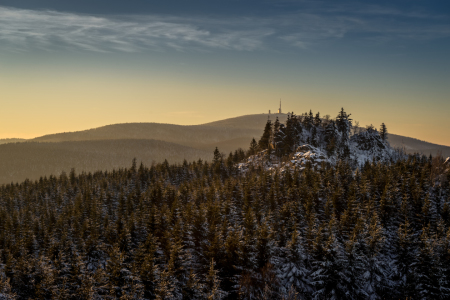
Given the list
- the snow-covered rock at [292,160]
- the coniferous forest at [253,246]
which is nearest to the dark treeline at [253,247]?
the coniferous forest at [253,246]

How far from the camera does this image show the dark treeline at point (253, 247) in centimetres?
4891

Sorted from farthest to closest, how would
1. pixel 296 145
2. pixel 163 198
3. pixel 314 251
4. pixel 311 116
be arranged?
pixel 311 116 → pixel 296 145 → pixel 163 198 → pixel 314 251

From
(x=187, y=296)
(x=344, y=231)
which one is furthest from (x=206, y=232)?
(x=344, y=231)

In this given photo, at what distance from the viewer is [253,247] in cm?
5581

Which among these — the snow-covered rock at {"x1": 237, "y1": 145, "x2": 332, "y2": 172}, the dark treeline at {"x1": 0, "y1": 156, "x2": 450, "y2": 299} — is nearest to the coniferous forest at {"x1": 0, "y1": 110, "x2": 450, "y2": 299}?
the dark treeline at {"x1": 0, "y1": 156, "x2": 450, "y2": 299}

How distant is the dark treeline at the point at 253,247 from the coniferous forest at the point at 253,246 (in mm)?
250

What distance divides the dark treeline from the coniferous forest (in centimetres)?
25

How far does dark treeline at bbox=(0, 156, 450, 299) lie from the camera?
4891cm

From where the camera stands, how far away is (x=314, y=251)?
5409 cm

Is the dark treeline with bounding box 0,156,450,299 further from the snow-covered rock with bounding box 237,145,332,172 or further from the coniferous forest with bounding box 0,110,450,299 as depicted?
the snow-covered rock with bounding box 237,145,332,172

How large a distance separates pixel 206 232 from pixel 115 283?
25225 millimetres

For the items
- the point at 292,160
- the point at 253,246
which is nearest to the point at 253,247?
the point at 253,246

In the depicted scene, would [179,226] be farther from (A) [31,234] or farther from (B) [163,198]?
(A) [31,234]

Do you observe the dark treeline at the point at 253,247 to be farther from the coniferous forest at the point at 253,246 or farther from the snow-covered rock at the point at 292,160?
the snow-covered rock at the point at 292,160
